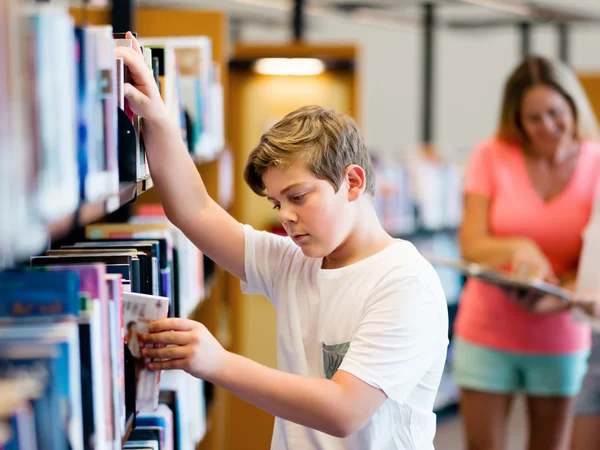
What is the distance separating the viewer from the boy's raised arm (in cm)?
149

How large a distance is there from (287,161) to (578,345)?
165cm

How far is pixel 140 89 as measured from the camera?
4.92 ft

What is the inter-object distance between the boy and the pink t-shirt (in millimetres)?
1212

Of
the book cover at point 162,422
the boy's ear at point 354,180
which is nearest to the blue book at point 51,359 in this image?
the boy's ear at point 354,180

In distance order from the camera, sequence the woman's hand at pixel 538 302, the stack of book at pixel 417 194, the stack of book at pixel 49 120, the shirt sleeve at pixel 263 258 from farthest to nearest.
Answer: the stack of book at pixel 417 194 < the woman's hand at pixel 538 302 < the shirt sleeve at pixel 263 258 < the stack of book at pixel 49 120

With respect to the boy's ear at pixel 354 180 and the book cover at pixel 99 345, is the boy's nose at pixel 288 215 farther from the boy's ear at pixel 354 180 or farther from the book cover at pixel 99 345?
the book cover at pixel 99 345

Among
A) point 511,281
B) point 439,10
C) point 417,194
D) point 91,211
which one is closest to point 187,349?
point 91,211

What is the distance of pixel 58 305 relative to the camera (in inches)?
41.4

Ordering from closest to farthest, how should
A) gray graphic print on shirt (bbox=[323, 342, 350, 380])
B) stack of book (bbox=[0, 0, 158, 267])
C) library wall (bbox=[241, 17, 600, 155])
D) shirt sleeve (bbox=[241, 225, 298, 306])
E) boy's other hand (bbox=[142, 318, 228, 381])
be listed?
stack of book (bbox=[0, 0, 158, 267]) → boy's other hand (bbox=[142, 318, 228, 381]) → gray graphic print on shirt (bbox=[323, 342, 350, 380]) → shirt sleeve (bbox=[241, 225, 298, 306]) → library wall (bbox=[241, 17, 600, 155])

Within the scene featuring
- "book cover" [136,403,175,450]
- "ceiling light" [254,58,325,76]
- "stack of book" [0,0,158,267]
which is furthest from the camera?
"ceiling light" [254,58,325,76]

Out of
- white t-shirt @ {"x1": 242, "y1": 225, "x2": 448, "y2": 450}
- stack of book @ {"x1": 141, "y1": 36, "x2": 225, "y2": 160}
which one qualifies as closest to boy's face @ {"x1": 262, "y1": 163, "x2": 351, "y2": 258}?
white t-shirt @ {"x1": 242, "y1": 225, "x2": 448, "y2": 450}

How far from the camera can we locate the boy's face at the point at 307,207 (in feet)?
4.88

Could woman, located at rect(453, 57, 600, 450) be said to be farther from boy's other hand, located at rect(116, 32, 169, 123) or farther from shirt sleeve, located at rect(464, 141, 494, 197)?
boy's other hand, located at rect(116, 32, 169, 123)

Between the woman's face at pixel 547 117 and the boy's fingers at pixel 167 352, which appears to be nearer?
the boy's fingers at pixel 167 352
